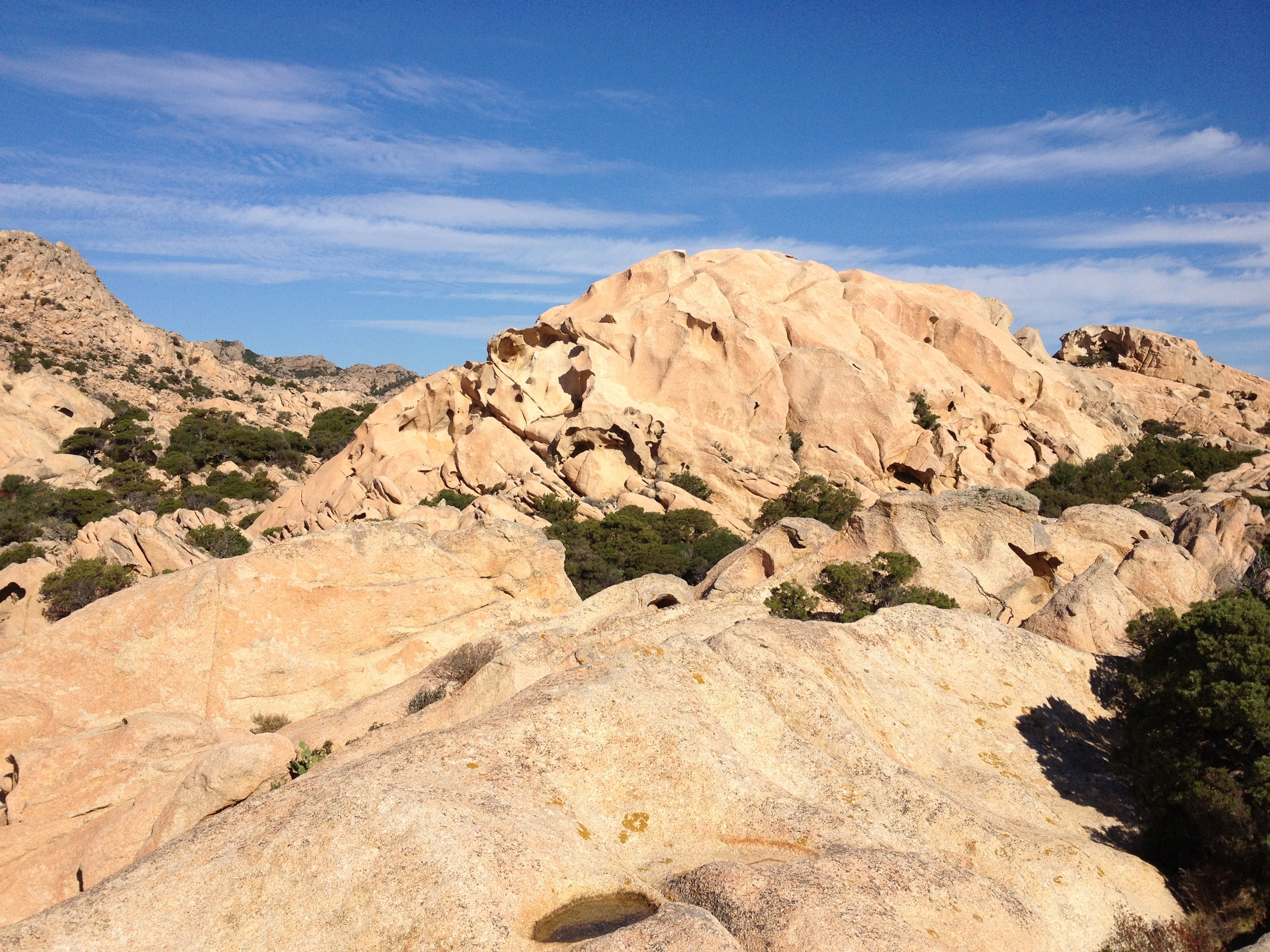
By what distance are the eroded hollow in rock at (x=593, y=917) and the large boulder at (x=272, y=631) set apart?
37.6 feet

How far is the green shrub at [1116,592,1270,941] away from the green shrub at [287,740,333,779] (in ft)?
40.8

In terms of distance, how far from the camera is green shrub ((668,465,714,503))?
49.7 metres

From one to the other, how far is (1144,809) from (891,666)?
4217mm

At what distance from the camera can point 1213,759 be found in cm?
1254

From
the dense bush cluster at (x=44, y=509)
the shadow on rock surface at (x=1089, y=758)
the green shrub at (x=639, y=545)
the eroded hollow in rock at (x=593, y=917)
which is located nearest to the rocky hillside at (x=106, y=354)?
the dense bush cluster at (x=44, y=509)

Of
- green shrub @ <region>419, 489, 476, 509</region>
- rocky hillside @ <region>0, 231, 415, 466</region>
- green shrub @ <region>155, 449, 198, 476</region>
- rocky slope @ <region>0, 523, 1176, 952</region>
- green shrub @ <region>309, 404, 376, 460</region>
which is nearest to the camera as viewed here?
rocky slope @ <region>0, 523, 1176, 952</region>

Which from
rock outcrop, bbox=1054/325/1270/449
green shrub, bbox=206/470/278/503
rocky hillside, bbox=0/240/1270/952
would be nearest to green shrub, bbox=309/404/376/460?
green shrub, bbox=206/470/278/503

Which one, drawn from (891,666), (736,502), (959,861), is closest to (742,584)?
(891,666)

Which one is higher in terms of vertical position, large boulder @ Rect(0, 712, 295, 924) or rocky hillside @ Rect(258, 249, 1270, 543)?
rocky hillside @ Rect(258, 249, 1270, 543)

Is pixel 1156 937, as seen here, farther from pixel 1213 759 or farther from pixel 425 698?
pixel 425 698

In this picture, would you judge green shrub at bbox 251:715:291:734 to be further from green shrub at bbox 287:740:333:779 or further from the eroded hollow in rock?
the eroded hollow in rock

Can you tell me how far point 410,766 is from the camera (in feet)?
30.6

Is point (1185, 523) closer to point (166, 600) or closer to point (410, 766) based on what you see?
point (410, 766)

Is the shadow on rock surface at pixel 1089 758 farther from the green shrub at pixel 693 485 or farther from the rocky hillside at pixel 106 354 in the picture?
the rocky hillside at pixel 106 354
